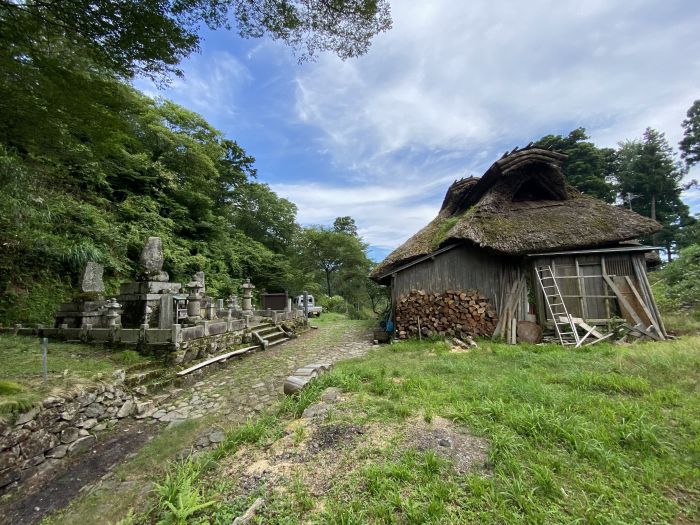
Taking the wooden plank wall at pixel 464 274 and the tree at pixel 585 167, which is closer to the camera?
the wooden plank wall at pixel 464 274

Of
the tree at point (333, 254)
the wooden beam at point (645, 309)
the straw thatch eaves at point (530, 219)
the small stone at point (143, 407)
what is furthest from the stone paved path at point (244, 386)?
the tree at point (333, 254)

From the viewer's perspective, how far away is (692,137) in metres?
22.6

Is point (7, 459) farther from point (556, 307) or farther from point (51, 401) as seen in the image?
point (556, 307)

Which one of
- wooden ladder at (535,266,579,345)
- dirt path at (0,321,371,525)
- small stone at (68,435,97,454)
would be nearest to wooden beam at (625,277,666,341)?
wooden ladder at (535,266,579,345)

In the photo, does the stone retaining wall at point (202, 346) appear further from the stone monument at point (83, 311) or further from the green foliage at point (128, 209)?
the green foliage at point (128, 209)

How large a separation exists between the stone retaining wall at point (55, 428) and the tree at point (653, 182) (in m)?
36.2

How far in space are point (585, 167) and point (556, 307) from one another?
2190 cm

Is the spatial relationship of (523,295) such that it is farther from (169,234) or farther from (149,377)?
(169,234)

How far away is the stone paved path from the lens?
4.17 metres

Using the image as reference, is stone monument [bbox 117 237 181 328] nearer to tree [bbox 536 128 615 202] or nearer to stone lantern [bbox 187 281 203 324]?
stone lantern [bbox 187 281 203 324]

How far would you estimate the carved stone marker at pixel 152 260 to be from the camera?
6652 mm

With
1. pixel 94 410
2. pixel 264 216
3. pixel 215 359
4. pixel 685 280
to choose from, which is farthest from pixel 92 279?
pixel 685 280

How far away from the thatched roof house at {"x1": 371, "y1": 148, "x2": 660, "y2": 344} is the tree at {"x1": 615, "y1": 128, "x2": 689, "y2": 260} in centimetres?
2342

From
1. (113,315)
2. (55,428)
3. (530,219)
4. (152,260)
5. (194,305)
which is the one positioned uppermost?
(530,219)
